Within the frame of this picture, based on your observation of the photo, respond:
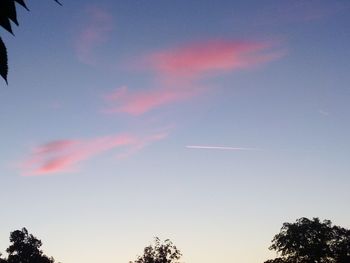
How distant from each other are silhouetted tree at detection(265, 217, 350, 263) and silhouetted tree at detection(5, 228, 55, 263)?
6368 cm

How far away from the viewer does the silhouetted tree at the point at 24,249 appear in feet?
360

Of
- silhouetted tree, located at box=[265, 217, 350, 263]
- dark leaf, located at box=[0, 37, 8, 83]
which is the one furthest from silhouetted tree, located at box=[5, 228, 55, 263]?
dark leaf, located at box=[0, 37, 8, 83]

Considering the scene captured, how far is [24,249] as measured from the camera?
111 m

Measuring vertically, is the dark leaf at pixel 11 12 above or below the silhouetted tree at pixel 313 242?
below

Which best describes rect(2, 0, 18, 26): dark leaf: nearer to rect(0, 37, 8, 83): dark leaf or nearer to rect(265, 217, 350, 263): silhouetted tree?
rect(0, 37, 8, 83): dark leaf

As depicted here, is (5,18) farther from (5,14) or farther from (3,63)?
(3,63)

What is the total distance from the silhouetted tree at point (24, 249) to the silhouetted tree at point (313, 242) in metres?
63.7

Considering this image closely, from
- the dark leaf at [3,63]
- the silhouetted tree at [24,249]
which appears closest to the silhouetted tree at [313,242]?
the silhouetted tree at [24,249]

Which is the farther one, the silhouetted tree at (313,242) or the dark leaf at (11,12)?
the silhouetted tree at (313,242)

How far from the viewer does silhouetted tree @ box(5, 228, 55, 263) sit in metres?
110

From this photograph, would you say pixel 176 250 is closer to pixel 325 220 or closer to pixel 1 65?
pixel 325 220

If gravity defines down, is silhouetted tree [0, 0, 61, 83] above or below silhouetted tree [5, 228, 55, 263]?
below

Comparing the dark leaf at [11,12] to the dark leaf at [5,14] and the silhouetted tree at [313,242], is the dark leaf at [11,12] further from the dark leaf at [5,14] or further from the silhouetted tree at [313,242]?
the silhouetted tree at [313,242]

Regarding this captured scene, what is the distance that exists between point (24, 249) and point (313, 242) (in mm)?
76564
